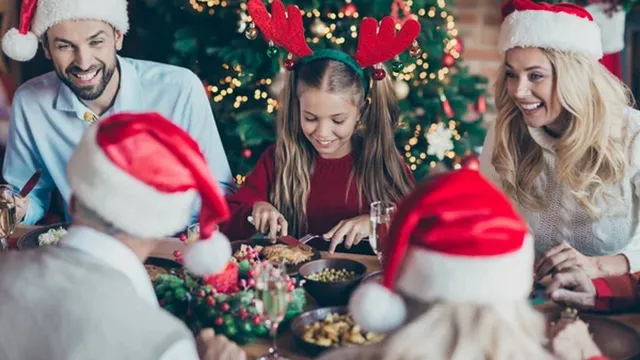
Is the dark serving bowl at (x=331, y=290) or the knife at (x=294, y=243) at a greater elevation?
the dark serving bowl at (x=331, y=290)

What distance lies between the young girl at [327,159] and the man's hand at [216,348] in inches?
39.5

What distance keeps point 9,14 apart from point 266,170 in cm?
233

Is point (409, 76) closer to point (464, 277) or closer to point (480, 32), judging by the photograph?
point (480, 32)

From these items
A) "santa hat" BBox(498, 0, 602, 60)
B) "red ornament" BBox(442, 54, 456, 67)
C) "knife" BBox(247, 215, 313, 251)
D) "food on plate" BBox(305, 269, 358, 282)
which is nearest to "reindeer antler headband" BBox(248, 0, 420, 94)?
"santa hat" BBox(498, 0, 602, 60)

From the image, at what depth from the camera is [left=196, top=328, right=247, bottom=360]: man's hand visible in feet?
4.45

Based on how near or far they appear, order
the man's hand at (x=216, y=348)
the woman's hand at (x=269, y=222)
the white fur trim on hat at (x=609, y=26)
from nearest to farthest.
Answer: the man's hand at (x=216, y=348)
the woman's hand at (x=269, y=222)
the white fur trim on hat at (x=609, y=26)

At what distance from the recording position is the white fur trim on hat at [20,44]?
8.71ft

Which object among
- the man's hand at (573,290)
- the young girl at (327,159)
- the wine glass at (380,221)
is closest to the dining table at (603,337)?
the man's hand at (573,290)

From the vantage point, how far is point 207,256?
1.41 metres

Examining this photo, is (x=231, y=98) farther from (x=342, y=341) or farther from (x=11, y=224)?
(x=342, y=341)

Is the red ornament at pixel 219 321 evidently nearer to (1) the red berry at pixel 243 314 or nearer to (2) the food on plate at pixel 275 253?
(1) the red berry at pixel 243 314

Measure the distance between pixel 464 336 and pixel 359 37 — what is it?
1553 millimetres

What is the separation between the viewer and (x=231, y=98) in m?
3.25

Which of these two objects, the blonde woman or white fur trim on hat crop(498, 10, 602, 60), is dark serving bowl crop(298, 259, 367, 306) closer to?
the blonde woman
